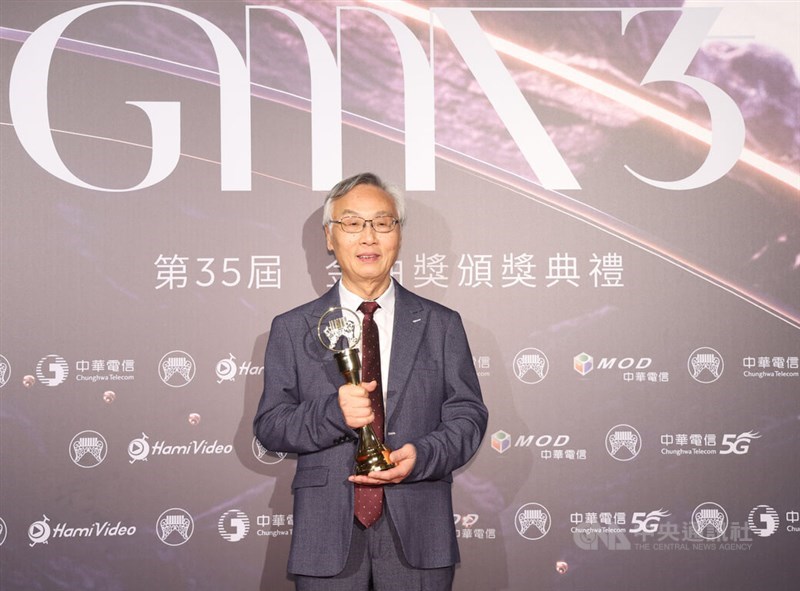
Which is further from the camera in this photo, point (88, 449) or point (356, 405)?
point (88, 449)

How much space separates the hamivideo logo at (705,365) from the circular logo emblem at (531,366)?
0.59 m

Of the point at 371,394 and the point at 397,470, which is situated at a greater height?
the point at 371,394

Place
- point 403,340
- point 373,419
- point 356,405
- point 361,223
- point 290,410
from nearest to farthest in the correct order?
1. point 356,405
2. point 373,419
3. point 290,410
4. point 403,340
5. point 361,223

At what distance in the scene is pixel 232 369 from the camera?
3457 mm

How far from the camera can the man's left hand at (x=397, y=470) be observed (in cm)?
236

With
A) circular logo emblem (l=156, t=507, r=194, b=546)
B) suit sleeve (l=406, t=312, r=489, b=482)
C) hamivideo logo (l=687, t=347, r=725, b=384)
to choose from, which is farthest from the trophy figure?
hamivideo logo (l=687, t=347, r=725, b=384)

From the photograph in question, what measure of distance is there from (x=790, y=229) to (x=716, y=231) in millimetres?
303

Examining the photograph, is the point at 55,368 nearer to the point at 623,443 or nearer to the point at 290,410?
the point at 290,410

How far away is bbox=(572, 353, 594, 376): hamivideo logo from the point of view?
3.45 m

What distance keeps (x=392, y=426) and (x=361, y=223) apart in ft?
2.20

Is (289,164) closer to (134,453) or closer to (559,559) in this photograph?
(134,453)

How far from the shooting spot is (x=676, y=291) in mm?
3459

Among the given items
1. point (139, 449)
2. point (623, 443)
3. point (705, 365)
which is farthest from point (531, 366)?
point (139, 449)

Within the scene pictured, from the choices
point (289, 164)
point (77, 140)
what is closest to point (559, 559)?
point (289, 164)
